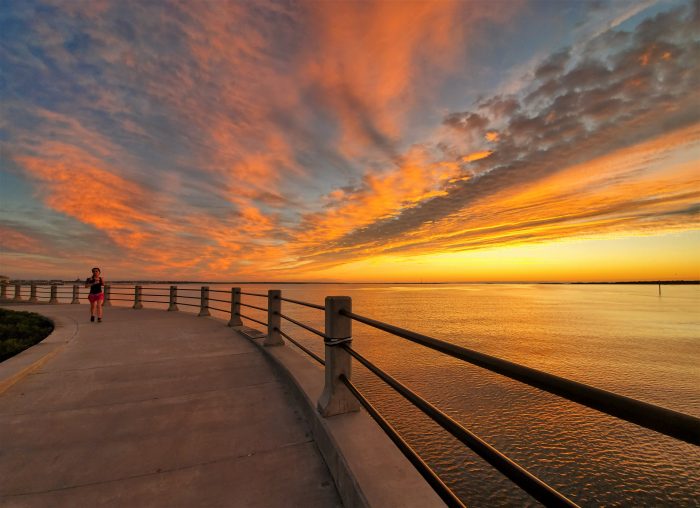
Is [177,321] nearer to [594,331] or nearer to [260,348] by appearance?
[260,348]

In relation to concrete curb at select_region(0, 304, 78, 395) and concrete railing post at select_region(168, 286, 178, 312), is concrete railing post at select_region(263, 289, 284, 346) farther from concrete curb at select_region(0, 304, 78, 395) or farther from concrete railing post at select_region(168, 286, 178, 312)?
concrete railing post at select_region(168, 286, 178, 312)

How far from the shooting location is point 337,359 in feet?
11.7

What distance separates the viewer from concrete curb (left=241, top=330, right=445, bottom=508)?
92.4 inches

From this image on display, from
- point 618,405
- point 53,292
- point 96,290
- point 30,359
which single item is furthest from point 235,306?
point 53,292

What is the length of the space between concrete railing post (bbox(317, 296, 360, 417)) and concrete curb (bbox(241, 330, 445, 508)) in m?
0.11

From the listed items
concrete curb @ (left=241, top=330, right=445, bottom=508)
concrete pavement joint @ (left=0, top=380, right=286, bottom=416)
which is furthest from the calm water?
concrete pavement joint @ (left=0, top=380, right=286, bottom=416)

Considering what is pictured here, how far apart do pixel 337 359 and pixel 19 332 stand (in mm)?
10519

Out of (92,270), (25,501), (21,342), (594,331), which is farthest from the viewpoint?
(594,331)

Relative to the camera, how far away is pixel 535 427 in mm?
6965

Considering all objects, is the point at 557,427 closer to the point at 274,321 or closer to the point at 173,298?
the point at 274,321

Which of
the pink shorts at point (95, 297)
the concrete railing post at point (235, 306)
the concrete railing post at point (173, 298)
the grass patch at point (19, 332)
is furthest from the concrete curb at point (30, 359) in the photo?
the concrete railing post at point (173, 298)

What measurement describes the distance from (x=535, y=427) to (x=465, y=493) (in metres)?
3.15

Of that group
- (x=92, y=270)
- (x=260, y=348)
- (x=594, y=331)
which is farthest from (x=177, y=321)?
(x=594, y=331)

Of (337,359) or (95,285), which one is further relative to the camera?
(95,285)
